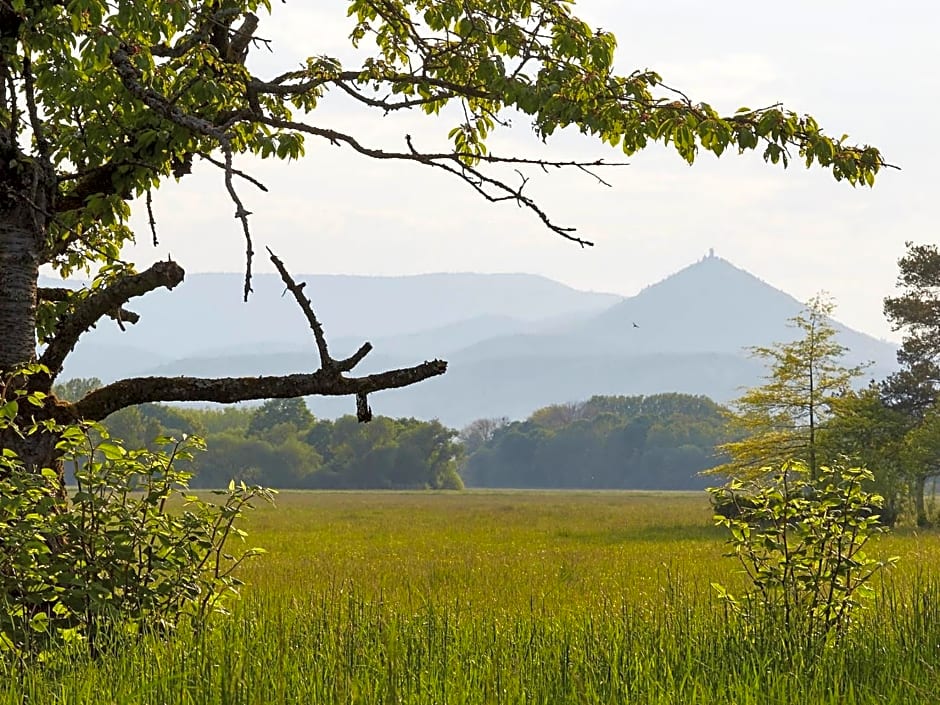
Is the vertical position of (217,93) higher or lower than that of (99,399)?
higher

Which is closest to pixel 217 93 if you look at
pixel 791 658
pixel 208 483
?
pixel 791 658

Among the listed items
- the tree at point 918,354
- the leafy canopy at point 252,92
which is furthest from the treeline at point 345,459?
the leafy canopy at point 252,92

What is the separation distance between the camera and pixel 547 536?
38.7 metres

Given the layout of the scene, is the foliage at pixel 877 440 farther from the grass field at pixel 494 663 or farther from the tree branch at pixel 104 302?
the tree branch at pixel 104 302

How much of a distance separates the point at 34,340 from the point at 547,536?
30301mm

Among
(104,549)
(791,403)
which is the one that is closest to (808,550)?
(104,549)

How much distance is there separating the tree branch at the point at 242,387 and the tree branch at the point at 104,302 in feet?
1.71

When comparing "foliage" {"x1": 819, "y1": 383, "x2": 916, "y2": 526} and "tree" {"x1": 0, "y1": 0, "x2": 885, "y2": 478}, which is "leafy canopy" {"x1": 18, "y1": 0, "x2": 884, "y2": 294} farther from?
"foliage" {"x1": 819, "y1": 383, "x2": 916, "y2": 526}

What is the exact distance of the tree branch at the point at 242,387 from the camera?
884cm

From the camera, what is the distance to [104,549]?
25.8ft

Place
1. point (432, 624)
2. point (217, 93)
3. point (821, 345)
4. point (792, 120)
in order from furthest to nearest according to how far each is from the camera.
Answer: point (821, 345) → point (217, 93) → point (792, 120) → point (432, 624)

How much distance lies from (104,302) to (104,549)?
2964 millimetres

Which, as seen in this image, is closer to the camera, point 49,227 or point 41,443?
point 41,443

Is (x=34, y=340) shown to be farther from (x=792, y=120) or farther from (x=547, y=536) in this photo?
(x=547, y=536)
